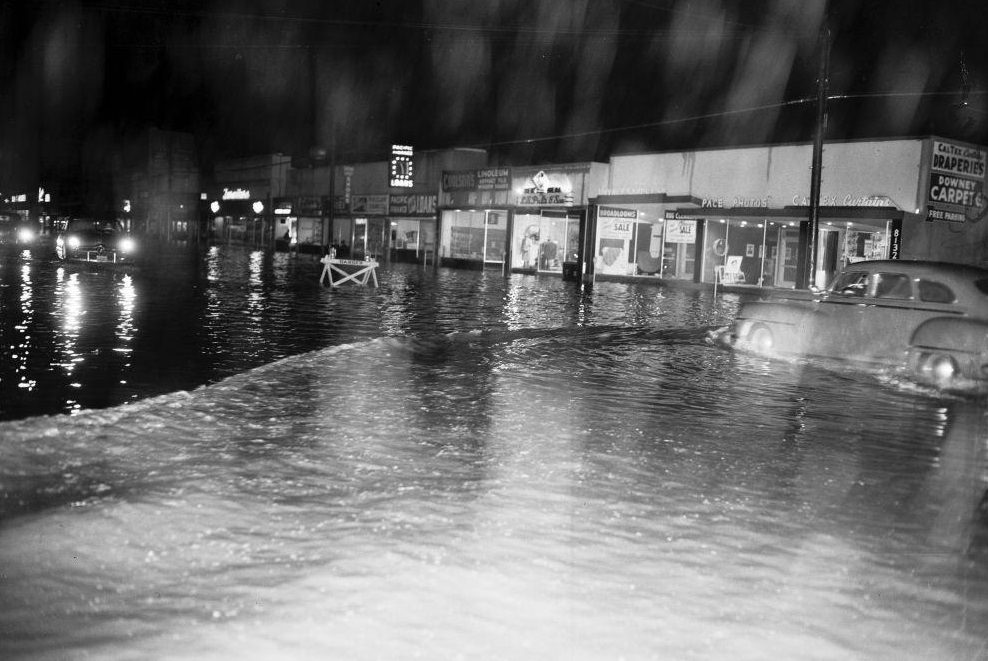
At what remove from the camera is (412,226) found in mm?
55031

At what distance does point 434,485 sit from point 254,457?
1.52 m

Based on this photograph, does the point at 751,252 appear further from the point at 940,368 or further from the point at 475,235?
the point at 940,368

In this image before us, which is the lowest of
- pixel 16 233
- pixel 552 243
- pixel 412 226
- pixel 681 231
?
pixel 16 233

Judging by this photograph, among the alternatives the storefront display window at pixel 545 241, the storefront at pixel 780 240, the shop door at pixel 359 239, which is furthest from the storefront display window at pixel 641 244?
the shop door at pixel 359 239

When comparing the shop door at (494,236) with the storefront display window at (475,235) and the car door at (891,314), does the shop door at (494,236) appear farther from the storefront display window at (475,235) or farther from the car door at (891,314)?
the car door at (891,314)

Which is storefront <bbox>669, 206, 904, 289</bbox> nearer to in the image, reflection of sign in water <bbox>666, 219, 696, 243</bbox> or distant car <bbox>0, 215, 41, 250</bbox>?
reflection of sign in water <bbox>666, 219, 696, 243</bbox>

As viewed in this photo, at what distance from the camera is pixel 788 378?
12.4 metres

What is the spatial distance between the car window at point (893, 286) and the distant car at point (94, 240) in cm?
2773

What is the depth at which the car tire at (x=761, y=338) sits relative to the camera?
14524 mm

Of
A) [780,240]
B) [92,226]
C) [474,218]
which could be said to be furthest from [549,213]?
[92,226]

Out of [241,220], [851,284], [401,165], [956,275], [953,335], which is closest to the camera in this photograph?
[953,335]

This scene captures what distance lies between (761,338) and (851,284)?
172 cm

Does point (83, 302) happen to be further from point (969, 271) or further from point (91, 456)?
point (969, 271)

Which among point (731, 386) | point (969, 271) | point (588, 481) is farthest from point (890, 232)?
point (588, 481)
